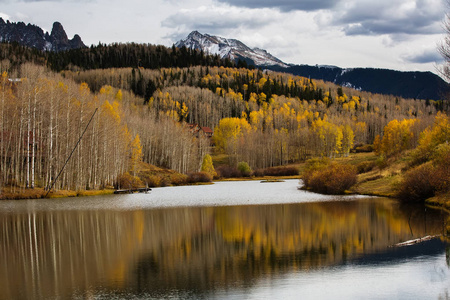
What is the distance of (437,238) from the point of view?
2391 cm

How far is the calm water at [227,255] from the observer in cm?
1566

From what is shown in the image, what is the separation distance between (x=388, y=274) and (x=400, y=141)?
10729 centimetres

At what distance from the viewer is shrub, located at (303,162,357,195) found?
5466cm

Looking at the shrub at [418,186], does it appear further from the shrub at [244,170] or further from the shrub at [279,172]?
the shrub at [244,170]

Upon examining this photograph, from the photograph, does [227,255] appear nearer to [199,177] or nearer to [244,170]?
[199,177]

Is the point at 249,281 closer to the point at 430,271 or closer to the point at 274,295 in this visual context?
the point at 274,295

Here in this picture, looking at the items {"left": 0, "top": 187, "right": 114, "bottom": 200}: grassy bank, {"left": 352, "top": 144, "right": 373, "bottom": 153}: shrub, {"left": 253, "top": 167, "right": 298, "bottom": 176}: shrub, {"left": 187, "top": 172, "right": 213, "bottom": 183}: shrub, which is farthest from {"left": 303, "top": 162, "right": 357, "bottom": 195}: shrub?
{"left": 352, "top": 144, "right": 373, "bottom": 153}: shrub

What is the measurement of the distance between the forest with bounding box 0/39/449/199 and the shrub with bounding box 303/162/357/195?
516 inches

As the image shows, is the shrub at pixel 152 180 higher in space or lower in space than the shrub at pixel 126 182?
lower

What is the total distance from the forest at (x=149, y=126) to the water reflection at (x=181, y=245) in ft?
38.5

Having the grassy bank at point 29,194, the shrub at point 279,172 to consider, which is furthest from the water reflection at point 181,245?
the shrub at point 279,172

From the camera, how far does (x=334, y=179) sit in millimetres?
55094

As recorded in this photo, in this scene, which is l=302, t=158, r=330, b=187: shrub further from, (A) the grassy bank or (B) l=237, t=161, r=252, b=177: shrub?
(B) l=237, t=161, r=252, b=177: shrub

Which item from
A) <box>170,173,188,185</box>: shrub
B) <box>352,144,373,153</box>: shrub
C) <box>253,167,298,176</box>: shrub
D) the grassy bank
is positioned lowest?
<box>253,167,298,176</box>: shrub
